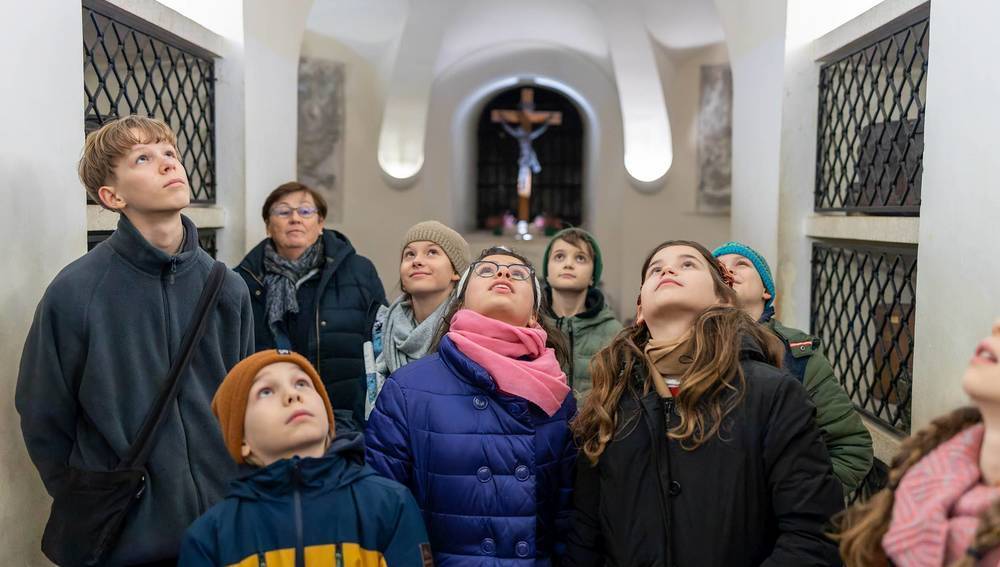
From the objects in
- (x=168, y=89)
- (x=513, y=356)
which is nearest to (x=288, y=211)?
(x=168, y=89)

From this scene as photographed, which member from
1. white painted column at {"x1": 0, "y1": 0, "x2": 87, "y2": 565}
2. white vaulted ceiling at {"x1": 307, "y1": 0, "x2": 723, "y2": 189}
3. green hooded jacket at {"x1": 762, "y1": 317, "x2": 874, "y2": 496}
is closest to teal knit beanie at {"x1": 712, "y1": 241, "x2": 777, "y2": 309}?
green hooded jacket at {"x1": 762, "y1": 317, "x2": 874, "y2": 496}

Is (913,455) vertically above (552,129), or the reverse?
(552,129)

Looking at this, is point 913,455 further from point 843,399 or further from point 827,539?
point 843,399

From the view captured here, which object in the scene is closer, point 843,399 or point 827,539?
point 827,539

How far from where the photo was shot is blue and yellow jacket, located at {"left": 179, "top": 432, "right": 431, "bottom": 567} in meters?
1.88

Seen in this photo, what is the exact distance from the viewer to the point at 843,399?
276 centimetres

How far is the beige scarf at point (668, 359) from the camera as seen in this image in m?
2.14

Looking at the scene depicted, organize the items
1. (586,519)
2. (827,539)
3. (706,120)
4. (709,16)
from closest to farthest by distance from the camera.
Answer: (827,539) → (586,519) → (709,16) → (706,120)

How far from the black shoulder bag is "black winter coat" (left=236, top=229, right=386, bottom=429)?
58.3 inches

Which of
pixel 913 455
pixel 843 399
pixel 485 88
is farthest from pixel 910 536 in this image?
pixel 485 88

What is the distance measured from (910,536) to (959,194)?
1.62m

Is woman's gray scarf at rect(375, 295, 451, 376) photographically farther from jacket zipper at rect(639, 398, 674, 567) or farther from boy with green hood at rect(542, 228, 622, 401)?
jacket zipper at rect(639, 398, 674, 567)

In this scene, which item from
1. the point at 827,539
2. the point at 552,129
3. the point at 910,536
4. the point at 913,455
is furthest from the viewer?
the point at 552,129

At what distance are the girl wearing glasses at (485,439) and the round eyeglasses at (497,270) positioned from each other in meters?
0.07
